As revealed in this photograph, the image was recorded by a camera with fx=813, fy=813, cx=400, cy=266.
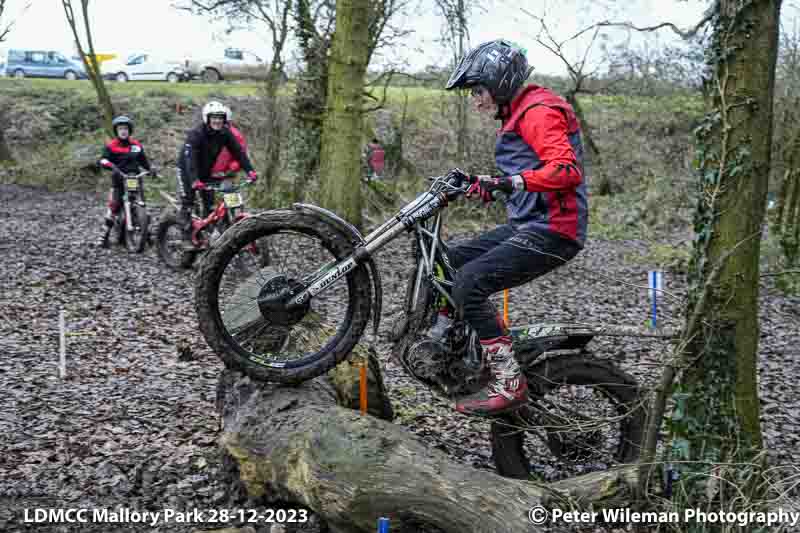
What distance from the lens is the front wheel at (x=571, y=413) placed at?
445cm

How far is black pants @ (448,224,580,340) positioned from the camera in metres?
4.26

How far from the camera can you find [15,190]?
2112cm

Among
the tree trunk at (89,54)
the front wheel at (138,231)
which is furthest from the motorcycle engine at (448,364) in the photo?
the tree trunk at (89,54)

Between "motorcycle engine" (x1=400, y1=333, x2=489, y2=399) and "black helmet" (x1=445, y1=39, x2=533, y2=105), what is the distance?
1326mm

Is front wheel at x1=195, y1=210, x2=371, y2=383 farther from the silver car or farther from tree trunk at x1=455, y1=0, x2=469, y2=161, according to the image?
the silver car

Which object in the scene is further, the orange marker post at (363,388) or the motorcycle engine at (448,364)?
the orange marker post at (363,388)

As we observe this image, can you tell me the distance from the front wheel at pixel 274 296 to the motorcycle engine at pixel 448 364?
399 mm

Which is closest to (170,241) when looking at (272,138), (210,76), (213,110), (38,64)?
(213,110)

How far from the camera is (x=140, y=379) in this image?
6363 millimetres

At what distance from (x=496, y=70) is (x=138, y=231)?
9897 mm

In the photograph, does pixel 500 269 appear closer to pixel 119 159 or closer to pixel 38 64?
pixel 119 159

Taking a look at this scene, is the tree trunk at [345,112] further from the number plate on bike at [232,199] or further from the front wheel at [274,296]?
the front wheel at [274,296]

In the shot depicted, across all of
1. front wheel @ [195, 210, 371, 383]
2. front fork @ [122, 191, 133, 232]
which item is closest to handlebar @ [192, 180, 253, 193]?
front fork @ [122, 191, 133, 232]

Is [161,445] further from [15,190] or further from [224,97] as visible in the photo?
[224,97]
